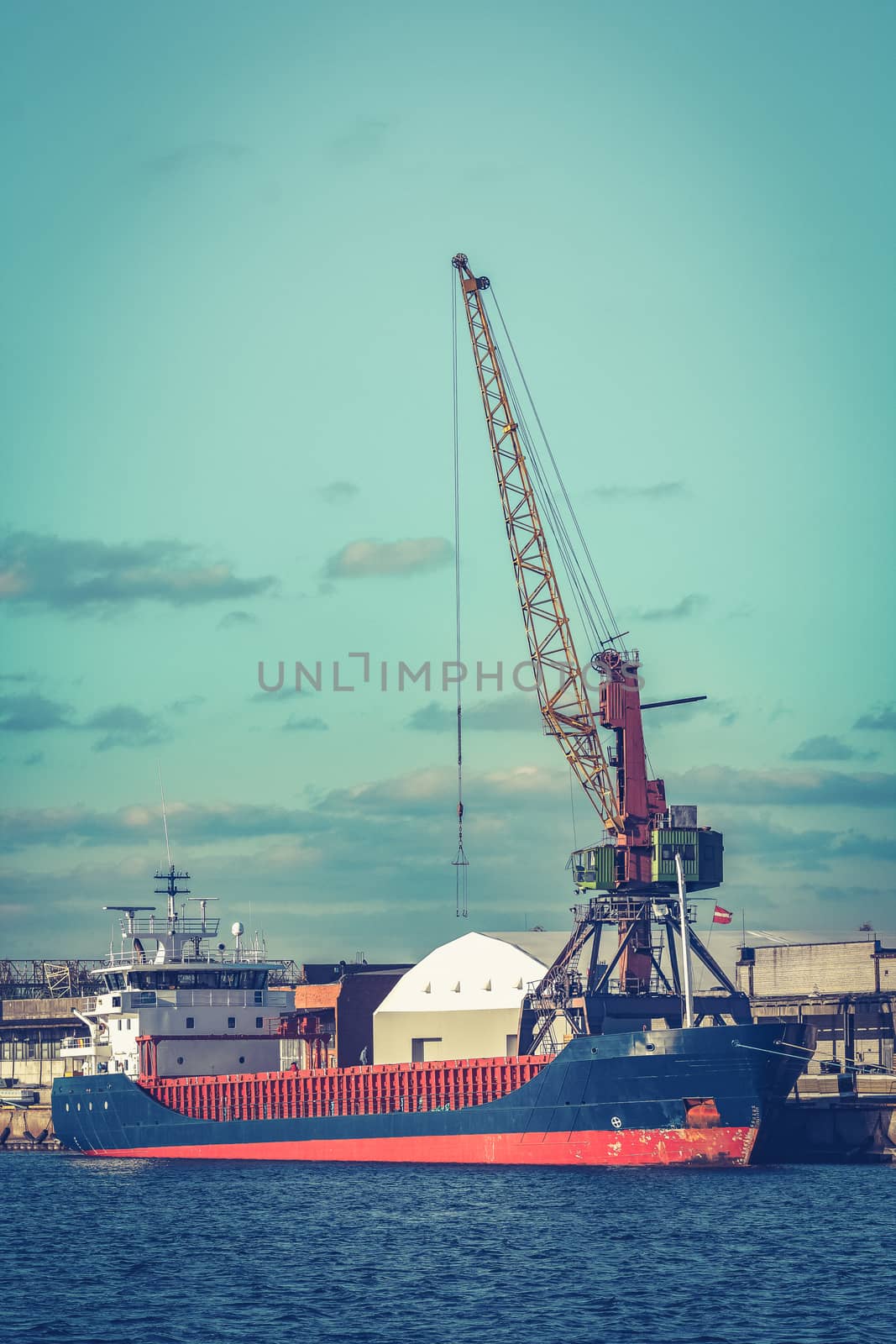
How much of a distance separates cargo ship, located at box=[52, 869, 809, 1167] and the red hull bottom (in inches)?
2.8

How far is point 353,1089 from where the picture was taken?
84.6 m

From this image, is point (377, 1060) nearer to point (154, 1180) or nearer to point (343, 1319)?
point (154, 1180)

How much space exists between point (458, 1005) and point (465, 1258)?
42.6 meters

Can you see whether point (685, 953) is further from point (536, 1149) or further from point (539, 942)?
point (539, 942)

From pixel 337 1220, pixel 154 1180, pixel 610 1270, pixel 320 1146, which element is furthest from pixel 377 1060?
pixel 610 1270

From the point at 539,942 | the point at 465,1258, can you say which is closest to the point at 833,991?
the point at 539,942

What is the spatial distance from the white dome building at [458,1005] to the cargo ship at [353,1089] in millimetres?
4612

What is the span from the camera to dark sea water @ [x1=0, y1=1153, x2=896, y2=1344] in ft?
157

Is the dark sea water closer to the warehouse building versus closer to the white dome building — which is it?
the white dome building

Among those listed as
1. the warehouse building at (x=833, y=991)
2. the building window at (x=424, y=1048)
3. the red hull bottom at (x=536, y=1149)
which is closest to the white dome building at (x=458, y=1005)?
the building window at (x=424, y=1048)

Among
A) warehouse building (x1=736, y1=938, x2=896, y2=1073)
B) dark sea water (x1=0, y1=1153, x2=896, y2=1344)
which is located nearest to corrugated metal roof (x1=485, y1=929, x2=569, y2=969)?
warehouse building (x1=736, y1=938, x2=896, y2=1073)

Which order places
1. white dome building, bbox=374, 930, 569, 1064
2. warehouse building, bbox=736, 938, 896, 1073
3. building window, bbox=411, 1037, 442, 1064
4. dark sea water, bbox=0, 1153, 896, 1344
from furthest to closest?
warehouse building, bbox=736, 938, 896, 1073
building window, bbox=411, 1037, 442, 1064
white dome building, bbox=374, 930, 569, 1064
dark sea water, bbox=0, 1153, 896, 1344

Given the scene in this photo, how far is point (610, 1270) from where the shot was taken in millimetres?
53969

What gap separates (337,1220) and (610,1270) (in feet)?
47.1
